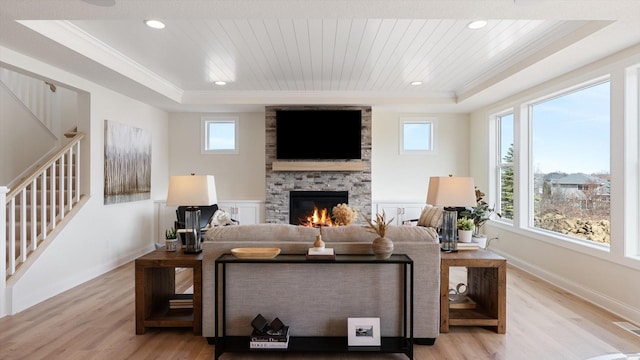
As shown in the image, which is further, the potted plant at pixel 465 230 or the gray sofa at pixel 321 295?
the potted plant at pixel 465 230

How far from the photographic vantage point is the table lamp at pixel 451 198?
3.08m

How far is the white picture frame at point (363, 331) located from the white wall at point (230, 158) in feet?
15.2

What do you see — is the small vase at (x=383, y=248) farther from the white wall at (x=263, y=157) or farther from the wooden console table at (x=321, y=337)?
the white wall at (x=263, y=157)

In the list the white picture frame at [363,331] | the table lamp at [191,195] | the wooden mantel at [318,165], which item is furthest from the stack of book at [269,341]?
the wooden mantel at [318,165]

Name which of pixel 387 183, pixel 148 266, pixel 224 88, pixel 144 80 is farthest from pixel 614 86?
pixel 144 80

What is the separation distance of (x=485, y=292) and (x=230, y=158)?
5.10m

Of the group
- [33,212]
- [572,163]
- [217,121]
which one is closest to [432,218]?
[572,163]

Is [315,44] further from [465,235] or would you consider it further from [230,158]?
[230,158]

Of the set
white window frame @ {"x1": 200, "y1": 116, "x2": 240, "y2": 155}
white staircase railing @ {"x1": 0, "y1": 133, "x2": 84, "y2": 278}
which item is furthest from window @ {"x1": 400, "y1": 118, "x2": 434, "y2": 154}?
white staircase railing @ {"x1": 0, "y1": 133, "x2": 84, "y2": 278}

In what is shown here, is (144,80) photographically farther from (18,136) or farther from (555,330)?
(555,330)

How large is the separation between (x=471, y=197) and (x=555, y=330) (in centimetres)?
129

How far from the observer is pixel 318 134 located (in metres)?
6.19

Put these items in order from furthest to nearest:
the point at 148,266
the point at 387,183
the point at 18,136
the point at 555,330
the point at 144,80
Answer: the point at 387,183, the point at 18,136, the point at 144,80, the point at 555,330, the point at 148,266

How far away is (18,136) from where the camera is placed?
5129mm
